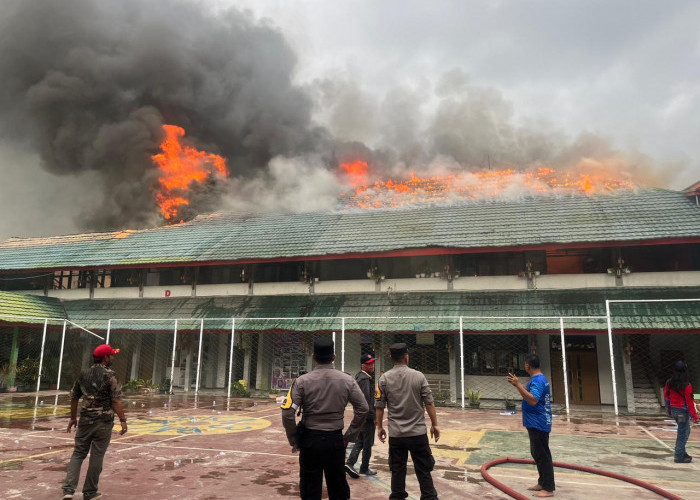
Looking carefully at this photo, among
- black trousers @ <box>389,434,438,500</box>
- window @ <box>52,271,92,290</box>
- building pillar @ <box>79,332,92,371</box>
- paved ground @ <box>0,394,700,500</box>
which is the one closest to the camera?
black trousers @ <box>389,434,438,500</box>

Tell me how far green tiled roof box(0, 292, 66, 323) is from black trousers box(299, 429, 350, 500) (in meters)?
20.9

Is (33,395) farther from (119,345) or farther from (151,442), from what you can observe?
(151,442)

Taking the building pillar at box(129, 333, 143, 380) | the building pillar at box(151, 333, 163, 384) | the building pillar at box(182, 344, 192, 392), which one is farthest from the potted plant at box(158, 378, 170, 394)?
the building pillar at box(129, 333, 143, 380)

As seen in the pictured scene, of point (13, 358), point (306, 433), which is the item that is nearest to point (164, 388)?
point (13, 358)

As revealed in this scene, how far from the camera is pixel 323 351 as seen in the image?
15.9 ft

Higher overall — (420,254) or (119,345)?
(420,254)

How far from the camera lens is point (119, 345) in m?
25.1

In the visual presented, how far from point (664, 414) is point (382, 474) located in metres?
12.9

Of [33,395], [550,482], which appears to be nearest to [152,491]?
[550,482]

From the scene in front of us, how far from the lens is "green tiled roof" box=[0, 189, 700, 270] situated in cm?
1894

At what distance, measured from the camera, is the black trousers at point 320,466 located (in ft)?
14.9

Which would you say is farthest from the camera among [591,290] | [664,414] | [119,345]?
[119,345]

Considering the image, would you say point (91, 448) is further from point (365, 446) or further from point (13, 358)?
point (13, 358)

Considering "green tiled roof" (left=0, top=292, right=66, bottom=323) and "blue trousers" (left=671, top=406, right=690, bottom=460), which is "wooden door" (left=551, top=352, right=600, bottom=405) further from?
"green tiled roof" (left=0, top=292, right=66, bottom=323)
